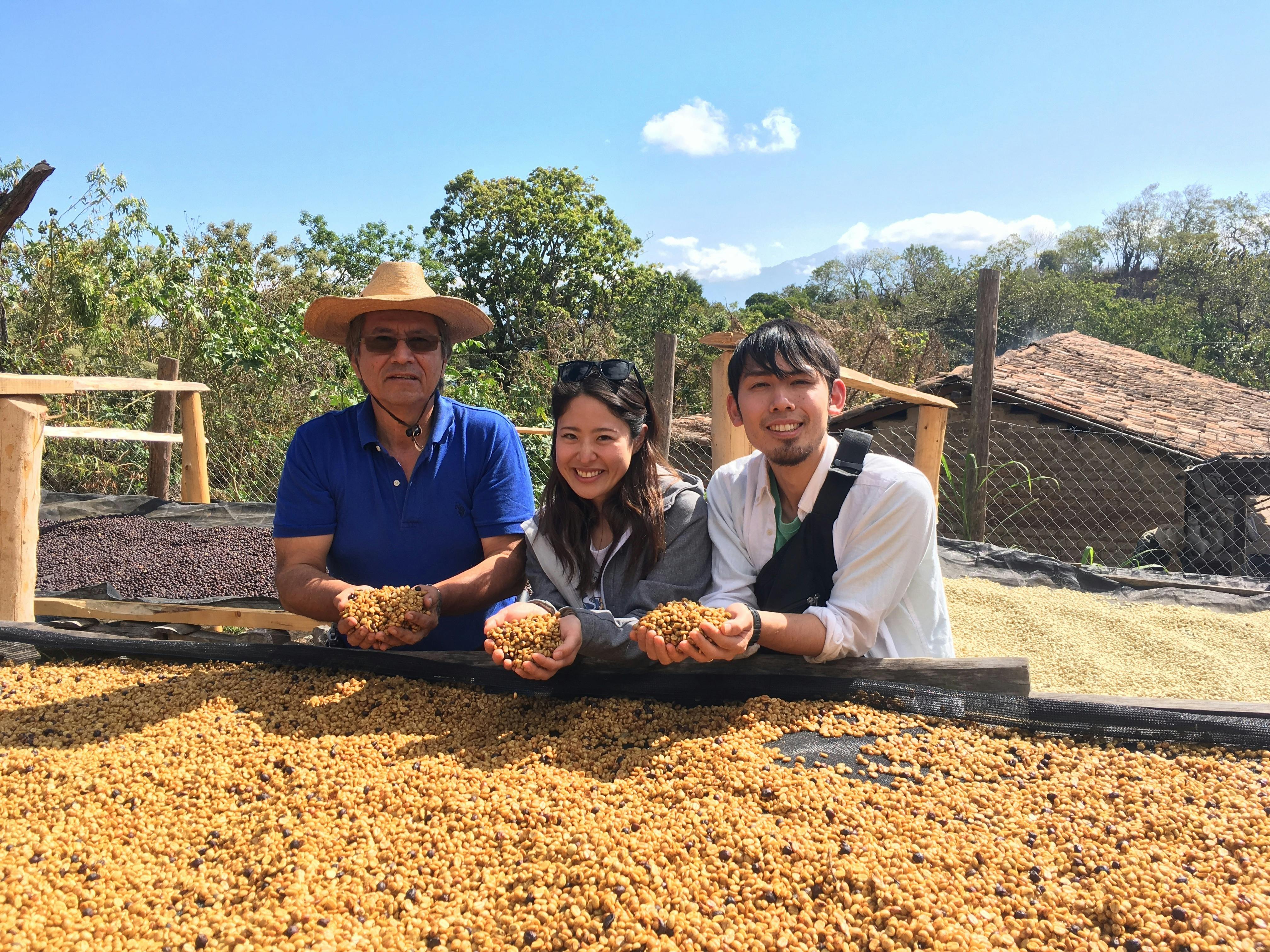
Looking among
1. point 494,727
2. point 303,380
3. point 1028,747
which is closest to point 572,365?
point 494,727

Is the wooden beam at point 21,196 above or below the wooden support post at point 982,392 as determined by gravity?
above

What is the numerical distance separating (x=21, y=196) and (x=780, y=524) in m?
7.72

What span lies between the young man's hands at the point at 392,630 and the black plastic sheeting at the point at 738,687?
0.12m

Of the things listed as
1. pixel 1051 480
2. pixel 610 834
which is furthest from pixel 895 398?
pixel 1051 480

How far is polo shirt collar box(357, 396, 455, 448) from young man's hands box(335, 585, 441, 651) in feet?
1.92

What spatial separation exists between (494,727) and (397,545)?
0.83 metres

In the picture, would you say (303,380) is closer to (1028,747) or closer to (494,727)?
(494,727)

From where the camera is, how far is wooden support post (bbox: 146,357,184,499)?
24.5ft

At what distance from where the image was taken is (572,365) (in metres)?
2.20

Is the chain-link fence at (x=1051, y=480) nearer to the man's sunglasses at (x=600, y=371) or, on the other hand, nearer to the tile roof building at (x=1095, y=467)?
the tile roof building at (x=1095, y=467)

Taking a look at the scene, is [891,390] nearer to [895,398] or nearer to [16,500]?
[895,398]

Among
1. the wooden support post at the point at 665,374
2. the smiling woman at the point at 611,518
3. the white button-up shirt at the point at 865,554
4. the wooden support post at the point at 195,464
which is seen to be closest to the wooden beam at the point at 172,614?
the smiling woman at the point at 611,518

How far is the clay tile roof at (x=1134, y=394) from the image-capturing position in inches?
360

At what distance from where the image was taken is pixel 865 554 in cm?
197
